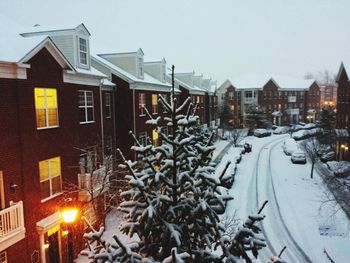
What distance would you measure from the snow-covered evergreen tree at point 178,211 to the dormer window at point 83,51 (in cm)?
1576

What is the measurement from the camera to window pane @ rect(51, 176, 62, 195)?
1628 centimetres

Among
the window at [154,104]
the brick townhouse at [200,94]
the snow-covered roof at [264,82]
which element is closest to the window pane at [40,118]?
the window at [154,104]

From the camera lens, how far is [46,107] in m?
15.8

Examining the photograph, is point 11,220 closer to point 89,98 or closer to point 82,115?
point 82,115

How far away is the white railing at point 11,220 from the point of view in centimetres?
1204

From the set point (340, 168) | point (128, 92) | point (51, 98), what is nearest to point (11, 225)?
point (51, 98)

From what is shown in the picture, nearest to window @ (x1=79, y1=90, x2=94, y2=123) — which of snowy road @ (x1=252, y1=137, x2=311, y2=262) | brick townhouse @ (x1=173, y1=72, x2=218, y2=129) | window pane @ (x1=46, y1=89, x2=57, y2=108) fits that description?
window pane @ (x1=46, y1=89, x2=57, y2=108)

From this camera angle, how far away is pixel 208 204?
6.33 m

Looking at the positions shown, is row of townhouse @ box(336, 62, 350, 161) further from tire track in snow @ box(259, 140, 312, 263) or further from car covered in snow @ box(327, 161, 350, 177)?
tire track in snow @ box(259, 140, 312, 263)

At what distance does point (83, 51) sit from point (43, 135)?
770 centimetres

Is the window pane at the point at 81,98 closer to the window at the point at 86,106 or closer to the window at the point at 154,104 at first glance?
the window at the point at 86,106

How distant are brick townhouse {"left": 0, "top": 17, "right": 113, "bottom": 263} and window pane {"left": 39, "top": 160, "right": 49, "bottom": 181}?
0.16 feet

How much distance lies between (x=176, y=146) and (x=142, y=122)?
22.3 metres

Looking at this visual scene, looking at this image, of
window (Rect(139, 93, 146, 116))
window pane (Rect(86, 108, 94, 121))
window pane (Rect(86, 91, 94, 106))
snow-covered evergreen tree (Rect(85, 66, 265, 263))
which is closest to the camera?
snow-covered evergreen tree (Rect(85, 66, 265, 263))
